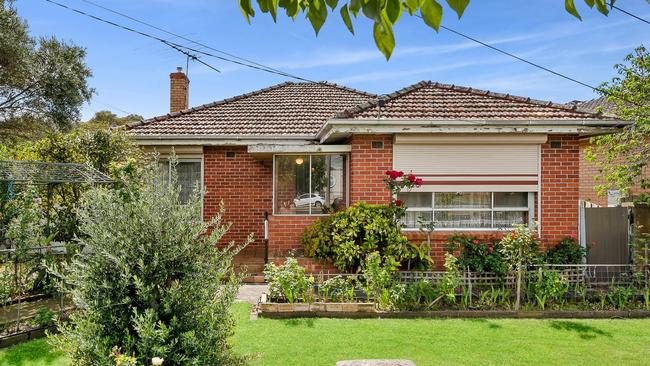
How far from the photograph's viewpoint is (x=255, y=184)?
45.9ft

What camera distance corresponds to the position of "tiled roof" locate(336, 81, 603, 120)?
10.6 metres

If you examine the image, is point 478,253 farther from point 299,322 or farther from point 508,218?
point 299,322

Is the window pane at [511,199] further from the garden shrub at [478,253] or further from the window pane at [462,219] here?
the garden shrub at [478,253]

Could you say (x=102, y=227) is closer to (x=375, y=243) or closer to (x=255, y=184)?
(x=375, y=243)

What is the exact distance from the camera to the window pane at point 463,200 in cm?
1068

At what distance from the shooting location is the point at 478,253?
940cm

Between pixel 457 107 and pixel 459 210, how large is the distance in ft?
8.86

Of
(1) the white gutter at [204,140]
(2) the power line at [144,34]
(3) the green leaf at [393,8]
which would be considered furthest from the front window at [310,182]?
(3) the green leaf at [393,8]

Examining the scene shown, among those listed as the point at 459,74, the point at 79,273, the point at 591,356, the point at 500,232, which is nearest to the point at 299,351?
the point at 79,273

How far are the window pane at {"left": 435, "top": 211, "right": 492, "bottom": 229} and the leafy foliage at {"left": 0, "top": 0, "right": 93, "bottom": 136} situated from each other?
1691 cm

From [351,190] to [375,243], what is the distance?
71.6 inches

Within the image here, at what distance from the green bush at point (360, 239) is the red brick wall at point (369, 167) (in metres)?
0.77

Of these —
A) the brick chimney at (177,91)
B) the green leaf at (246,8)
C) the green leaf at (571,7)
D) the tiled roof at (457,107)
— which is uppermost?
the brick chimney at (177,91)

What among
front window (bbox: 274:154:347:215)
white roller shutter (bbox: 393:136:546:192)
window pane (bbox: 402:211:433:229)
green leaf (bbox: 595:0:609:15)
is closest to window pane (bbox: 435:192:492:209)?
white roller shutter (bbox: 393:136:546:192)
